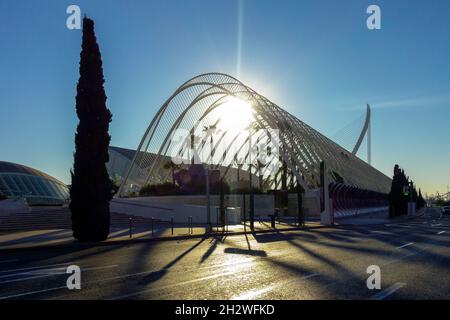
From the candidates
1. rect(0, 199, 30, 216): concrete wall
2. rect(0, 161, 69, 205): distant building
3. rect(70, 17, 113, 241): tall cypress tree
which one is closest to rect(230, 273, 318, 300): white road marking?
rect(70, 17, 113, 241): tall cypress tree

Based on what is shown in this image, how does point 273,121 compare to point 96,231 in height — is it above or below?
above

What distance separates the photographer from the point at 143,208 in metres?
43.2

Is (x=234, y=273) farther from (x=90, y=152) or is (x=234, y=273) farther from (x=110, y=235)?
(x=110, y=235)

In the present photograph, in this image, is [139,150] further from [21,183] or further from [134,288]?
[134,288]

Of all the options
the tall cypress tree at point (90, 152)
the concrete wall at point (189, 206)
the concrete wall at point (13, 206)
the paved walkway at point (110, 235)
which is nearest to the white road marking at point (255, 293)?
the paved walkway at point (110, 235)

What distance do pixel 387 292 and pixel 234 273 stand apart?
12.4ft

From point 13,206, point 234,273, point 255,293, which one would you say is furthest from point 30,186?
point 255,293

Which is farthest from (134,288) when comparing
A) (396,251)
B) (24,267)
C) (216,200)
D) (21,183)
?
(21,183)

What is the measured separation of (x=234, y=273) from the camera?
11.1 m

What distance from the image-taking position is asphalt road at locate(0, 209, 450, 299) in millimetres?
8523

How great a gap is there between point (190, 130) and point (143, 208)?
2806cm

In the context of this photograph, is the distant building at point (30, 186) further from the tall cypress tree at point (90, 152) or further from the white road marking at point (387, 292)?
the white road marking at point (387, 292)

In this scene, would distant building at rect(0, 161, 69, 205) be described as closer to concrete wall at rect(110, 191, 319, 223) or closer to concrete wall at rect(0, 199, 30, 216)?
concrete wall at rect(110, 191, 319, 223)

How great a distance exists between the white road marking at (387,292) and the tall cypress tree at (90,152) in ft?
52.2
